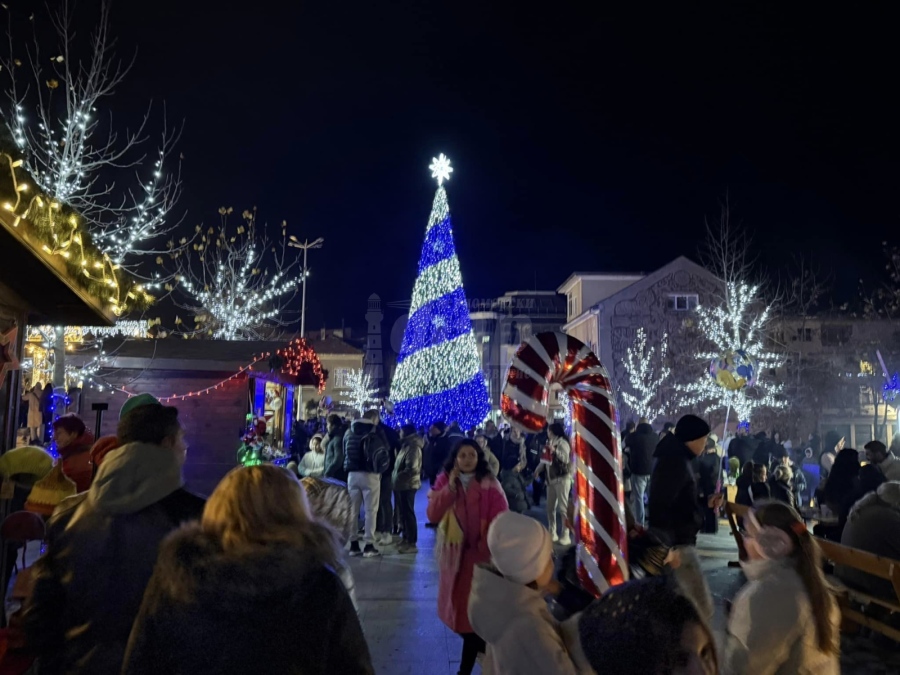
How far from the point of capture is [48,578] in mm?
2832

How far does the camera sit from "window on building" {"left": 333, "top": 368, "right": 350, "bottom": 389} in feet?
236

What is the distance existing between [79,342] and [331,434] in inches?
267

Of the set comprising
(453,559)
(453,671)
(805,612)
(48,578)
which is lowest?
(453,671)

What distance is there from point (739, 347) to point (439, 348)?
43.9 feet

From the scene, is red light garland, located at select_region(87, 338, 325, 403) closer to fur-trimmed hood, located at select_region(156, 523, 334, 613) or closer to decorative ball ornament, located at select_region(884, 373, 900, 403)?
fur-trimmed hood, located at select_region(156, 523, 334, 613)

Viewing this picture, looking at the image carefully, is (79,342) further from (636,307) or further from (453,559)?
(636,307)

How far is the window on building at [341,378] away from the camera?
71.9 m

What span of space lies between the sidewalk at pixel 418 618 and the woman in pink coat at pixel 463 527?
0.72 meters

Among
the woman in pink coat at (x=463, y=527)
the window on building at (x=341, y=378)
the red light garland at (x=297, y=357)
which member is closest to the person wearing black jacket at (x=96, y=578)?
the woman in pink coat at (x=463, y=527)

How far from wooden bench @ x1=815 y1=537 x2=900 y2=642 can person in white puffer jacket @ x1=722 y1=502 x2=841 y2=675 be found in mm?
2971

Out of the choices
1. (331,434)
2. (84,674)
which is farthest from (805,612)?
(331,434)

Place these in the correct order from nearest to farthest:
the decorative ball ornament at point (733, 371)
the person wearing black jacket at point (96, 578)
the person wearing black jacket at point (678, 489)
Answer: the person wearing black jacket at point (96, 578), the person wearing black jacket at point (678, 489), the decorative ball ornament at point (733, 371)

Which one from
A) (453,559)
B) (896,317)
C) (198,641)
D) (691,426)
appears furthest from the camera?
(896,317)

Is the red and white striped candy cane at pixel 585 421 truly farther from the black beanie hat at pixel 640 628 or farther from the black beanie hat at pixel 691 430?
the black beanie hat at pixel 640 628
